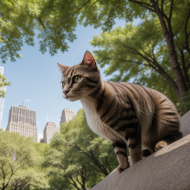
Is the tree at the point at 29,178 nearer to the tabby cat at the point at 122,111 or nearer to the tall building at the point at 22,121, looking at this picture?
the tabby cat at the point at 122,111

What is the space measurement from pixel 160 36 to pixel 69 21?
431 centimetres

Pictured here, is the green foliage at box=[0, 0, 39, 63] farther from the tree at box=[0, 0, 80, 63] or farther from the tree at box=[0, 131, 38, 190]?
the tree at box=[0, 131, 38, 190]

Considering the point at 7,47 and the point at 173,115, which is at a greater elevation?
the point at 7,47

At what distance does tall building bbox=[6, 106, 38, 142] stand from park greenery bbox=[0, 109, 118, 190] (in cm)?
5562

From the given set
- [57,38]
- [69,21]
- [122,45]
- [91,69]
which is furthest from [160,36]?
[91,69]

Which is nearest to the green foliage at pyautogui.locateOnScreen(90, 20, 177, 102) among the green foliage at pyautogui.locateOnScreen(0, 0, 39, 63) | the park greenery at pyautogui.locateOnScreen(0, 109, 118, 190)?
the green foliage at pyautogui.locateOnScreen(0, 0, 39, 63)

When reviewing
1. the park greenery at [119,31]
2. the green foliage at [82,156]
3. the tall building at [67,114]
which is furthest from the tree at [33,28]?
the green foliage at [82,156]

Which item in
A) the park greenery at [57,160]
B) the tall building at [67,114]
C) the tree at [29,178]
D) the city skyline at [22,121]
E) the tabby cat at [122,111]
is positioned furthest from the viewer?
the city skyline at [22,121]

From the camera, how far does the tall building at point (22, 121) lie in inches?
2675

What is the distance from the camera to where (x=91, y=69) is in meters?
1.74

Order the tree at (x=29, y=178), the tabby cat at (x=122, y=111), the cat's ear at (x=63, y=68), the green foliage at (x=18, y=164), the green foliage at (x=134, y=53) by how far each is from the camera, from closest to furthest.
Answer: the tabby cat at (x=122, y=111), the cat's ear at (x=63, y=68), the green foliage at (x=134, y=53), the tree at (x=29, y=178), the green foliage at (x=18, y=164)

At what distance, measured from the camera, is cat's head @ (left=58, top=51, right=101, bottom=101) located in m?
1.63

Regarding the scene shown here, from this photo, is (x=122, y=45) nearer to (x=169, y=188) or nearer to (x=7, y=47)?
(x=7, y=47)

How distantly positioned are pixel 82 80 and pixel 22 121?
3216 inches
